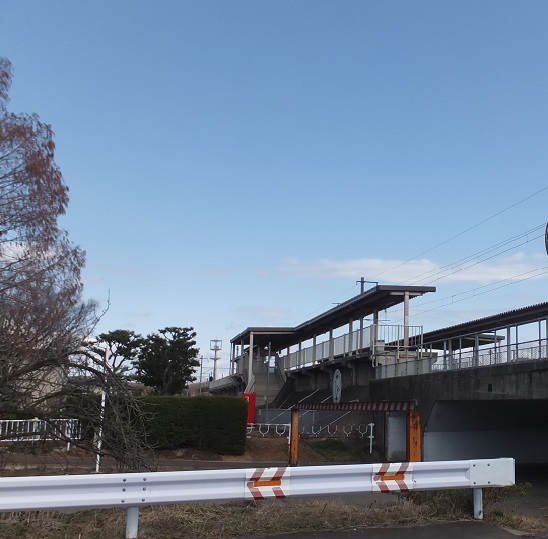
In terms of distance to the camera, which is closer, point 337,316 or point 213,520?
point 213,520

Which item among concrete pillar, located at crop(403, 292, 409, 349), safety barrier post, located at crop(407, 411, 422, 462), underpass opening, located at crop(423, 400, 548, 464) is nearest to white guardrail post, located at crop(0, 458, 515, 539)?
safety barrier post, located at crop(407, 411, 422, 462)

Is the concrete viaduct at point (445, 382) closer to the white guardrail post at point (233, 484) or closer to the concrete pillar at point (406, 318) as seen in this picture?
the concrete pillar at point (406, 318)

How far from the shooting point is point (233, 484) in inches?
250

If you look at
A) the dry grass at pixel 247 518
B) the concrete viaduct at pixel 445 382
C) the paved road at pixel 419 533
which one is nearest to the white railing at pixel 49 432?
the dry grass at pixel 247 518

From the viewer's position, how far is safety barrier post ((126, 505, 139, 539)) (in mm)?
6047

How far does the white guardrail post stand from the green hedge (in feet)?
63.4

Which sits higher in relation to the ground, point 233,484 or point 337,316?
point 337,316

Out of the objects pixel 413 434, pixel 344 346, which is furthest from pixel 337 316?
pixel 413 434

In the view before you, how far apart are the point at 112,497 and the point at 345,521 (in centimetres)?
253

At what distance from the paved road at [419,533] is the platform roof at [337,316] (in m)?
20.8

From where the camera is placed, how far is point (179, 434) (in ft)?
83.3

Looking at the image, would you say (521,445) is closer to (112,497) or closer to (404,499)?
(404,499)

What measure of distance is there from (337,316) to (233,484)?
95.3 ft

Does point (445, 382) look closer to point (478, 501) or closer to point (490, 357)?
point (490, 357)
